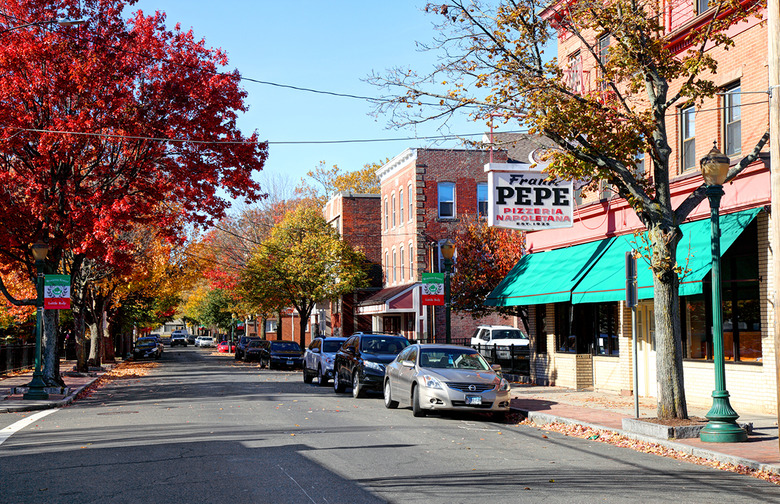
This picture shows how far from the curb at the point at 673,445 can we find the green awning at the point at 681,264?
2.77 meters

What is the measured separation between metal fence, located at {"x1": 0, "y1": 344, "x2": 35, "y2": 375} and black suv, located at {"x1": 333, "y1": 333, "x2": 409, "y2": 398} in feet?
53.2

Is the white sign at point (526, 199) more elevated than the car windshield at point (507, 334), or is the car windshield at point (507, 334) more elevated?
the white sign at point (526, 199)

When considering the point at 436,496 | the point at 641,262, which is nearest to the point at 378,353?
the point at 641,262

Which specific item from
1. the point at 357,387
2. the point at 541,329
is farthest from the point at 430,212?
the point at 357,387

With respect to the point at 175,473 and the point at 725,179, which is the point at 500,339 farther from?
the point at 175,473

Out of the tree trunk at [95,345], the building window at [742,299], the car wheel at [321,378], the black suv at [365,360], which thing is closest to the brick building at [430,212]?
the car wheel at [321,378]

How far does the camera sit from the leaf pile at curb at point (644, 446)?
10.2m

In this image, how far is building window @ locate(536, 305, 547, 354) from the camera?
83.6 ft

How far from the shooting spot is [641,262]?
63.3 ft

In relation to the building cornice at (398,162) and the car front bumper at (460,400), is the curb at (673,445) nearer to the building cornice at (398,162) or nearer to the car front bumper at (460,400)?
the car front bumper at (460,400)

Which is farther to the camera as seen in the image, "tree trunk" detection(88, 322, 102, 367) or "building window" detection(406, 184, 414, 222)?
"building window" detection(406, 184, 414, 222)

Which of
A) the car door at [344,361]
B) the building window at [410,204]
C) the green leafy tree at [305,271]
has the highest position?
the building window at [410,204]

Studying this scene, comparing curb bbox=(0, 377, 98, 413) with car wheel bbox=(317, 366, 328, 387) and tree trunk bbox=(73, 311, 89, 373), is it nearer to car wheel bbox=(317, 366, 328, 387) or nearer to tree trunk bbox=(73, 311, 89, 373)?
car wheel bbox=(317, 366, 328, 387)

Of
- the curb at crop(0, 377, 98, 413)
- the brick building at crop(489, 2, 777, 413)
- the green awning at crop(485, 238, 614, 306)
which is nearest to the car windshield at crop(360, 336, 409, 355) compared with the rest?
the green awning at crop(485, 238, 614, 306)
